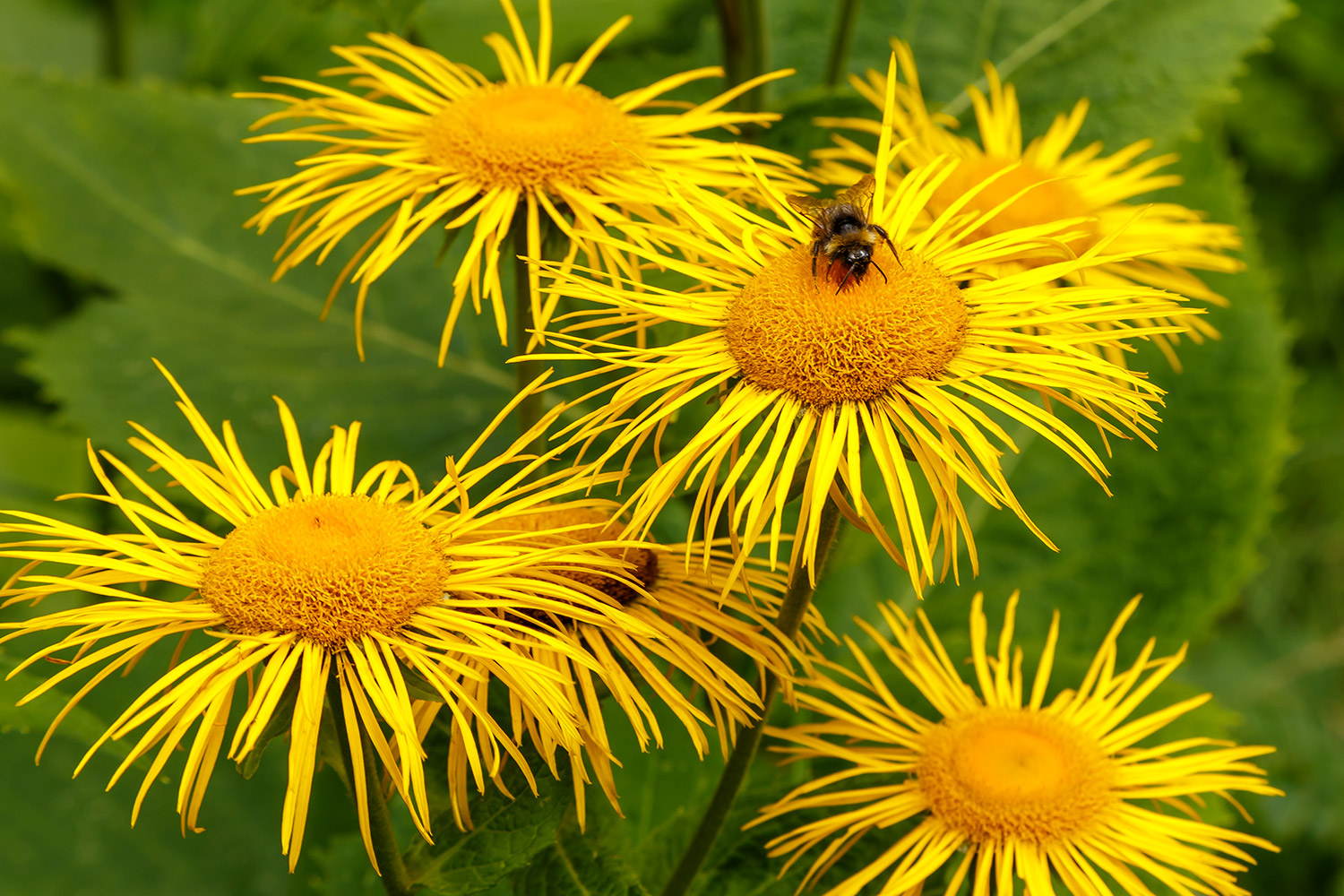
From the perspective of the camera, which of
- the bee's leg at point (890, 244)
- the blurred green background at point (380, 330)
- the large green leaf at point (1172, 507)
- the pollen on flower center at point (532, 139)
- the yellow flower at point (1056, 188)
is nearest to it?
the bee's leg at point (890, 244)

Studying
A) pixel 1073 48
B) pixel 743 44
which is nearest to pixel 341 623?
pixel 743 44

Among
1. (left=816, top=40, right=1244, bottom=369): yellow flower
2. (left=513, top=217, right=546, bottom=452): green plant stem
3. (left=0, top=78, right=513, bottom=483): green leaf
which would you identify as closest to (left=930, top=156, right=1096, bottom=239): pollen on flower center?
(left=816, top=40, right=1244, bottom=369): yellow flower

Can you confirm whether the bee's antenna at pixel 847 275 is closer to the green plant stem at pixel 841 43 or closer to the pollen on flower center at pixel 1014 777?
the pollen on flower center at pixel 1014 777

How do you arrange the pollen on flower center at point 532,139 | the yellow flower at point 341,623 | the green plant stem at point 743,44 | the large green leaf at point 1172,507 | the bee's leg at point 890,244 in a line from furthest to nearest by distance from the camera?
the large green leaf at point 1172,507
the green plant stem at point 743,44
the pollen on flower center at point 532,139
the bee's leg at point 890,244
the yellow flower at point 341,623

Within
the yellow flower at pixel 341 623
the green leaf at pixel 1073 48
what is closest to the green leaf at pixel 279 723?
the yellow flower at pixel 341 623

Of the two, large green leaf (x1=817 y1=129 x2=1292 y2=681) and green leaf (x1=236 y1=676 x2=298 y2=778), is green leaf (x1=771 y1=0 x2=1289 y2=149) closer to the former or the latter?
large green leaf (x1=817 y1=129 x2=1292 y2=681)
